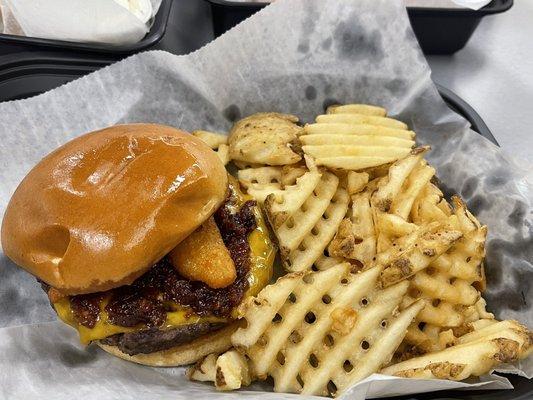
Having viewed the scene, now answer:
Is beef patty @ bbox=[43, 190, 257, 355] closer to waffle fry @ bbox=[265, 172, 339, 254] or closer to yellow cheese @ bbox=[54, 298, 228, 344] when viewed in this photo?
yellow cheese @ bbox=[54, 298, 228, 344]

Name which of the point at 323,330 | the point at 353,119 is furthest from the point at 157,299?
the point at 353,119

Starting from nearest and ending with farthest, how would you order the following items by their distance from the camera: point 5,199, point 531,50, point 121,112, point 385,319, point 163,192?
point 163,192 < point 385,319 < point 5,199 < point 121,112 < point 531,50

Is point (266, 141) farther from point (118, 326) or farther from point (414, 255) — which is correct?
point (118, 326)

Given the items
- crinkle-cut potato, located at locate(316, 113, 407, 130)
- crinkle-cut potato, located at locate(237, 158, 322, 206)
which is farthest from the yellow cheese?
crinkle-cut potato, located at locate(316, 113, 407, 130)

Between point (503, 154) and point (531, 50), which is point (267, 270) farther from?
point (531, 50)

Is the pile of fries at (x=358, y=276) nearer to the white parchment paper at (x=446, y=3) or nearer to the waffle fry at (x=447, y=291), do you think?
the waffle fry at (x=447, y=291)

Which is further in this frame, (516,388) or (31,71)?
(31,71)

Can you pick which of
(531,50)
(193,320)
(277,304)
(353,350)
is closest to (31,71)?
(193,320)
